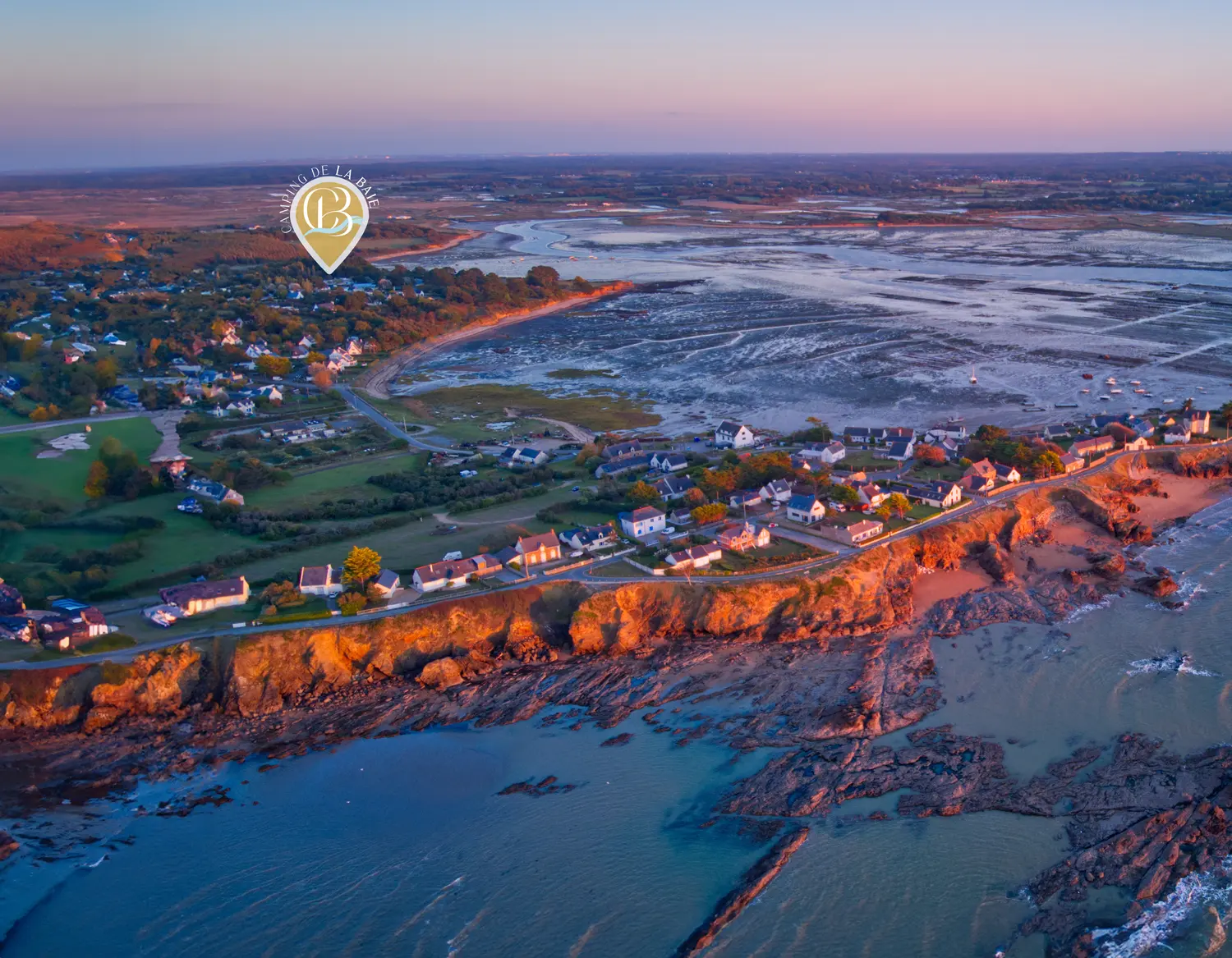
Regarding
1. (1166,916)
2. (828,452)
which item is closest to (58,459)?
(828,452)

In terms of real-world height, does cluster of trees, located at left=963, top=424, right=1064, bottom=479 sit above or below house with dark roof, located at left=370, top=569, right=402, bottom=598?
above

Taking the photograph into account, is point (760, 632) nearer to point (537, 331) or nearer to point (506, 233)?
point (537, 331)

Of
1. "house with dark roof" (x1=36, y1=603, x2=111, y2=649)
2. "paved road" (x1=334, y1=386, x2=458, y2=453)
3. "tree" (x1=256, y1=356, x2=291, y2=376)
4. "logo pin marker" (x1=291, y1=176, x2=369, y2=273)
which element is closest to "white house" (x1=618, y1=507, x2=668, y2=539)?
"paved road" (x1=334, y1=386, x2=458, y2=453)

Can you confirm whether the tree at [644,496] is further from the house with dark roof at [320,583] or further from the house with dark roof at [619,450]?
the house with dark roof at [320,583]

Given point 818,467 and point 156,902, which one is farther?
point 818,467

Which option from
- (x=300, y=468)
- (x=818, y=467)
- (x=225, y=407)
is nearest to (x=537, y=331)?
(x=225, y=407)

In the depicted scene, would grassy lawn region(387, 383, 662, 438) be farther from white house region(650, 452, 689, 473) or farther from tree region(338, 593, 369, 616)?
tree region(338, 593, 369, 616)
